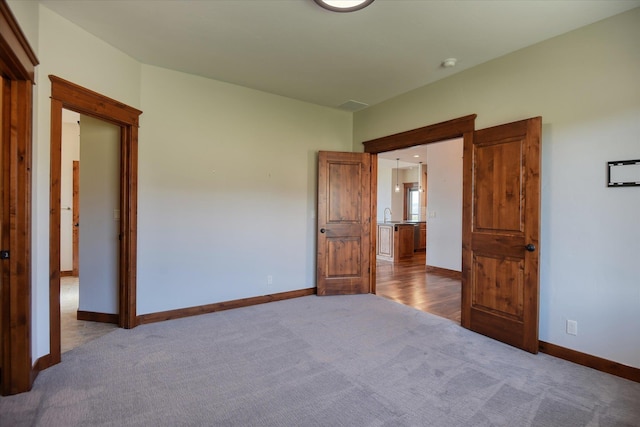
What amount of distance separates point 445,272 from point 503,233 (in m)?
3.29

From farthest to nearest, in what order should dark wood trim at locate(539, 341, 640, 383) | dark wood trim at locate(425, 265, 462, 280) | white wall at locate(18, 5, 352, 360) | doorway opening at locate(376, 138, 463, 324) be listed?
dark wood trim at locate(425, 265, 462, 280)
doorway opening at locate(376, 138, 463, 324)
white wall at locate(18, 5, 352, 360)
dark wood trim at locate(539, 341, 640, 383)

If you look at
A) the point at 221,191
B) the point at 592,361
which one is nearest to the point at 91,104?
the point at 221,191

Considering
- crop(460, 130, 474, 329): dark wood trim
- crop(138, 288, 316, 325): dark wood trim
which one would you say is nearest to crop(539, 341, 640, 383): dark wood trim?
crop(460, 130, 474, 329): dark wood trim

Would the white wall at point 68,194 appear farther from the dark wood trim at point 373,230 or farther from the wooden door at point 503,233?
the wooden door at point 503,233

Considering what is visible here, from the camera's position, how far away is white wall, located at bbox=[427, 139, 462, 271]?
5926 millimetres

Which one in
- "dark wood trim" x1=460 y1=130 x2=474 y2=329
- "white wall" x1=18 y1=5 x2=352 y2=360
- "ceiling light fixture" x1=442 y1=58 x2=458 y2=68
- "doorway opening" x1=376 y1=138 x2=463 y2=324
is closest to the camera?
"white wall" x1=18 y1=5 x2=352 y2=360

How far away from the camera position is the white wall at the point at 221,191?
3.46m

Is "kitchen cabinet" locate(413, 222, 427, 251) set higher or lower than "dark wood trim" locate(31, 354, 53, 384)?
higher

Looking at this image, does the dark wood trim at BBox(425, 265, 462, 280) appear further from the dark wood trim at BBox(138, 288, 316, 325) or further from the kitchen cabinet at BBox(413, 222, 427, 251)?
the dark wood trim at BBox(138, 288, 316, 325)

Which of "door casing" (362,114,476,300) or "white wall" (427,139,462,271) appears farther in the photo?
"white wall" (427,139,462,271)

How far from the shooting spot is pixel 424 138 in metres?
3.87

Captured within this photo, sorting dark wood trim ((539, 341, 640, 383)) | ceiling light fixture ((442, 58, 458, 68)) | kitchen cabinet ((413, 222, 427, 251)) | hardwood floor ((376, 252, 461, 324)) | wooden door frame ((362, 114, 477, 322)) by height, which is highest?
ceiling light fixture ((442, 58, 458, 68))

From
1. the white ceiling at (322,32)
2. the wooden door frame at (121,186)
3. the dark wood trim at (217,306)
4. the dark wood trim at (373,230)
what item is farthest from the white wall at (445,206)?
the wooden door frame at (121,186)

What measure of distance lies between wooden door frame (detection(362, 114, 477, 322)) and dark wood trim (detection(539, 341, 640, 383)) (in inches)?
29.3
